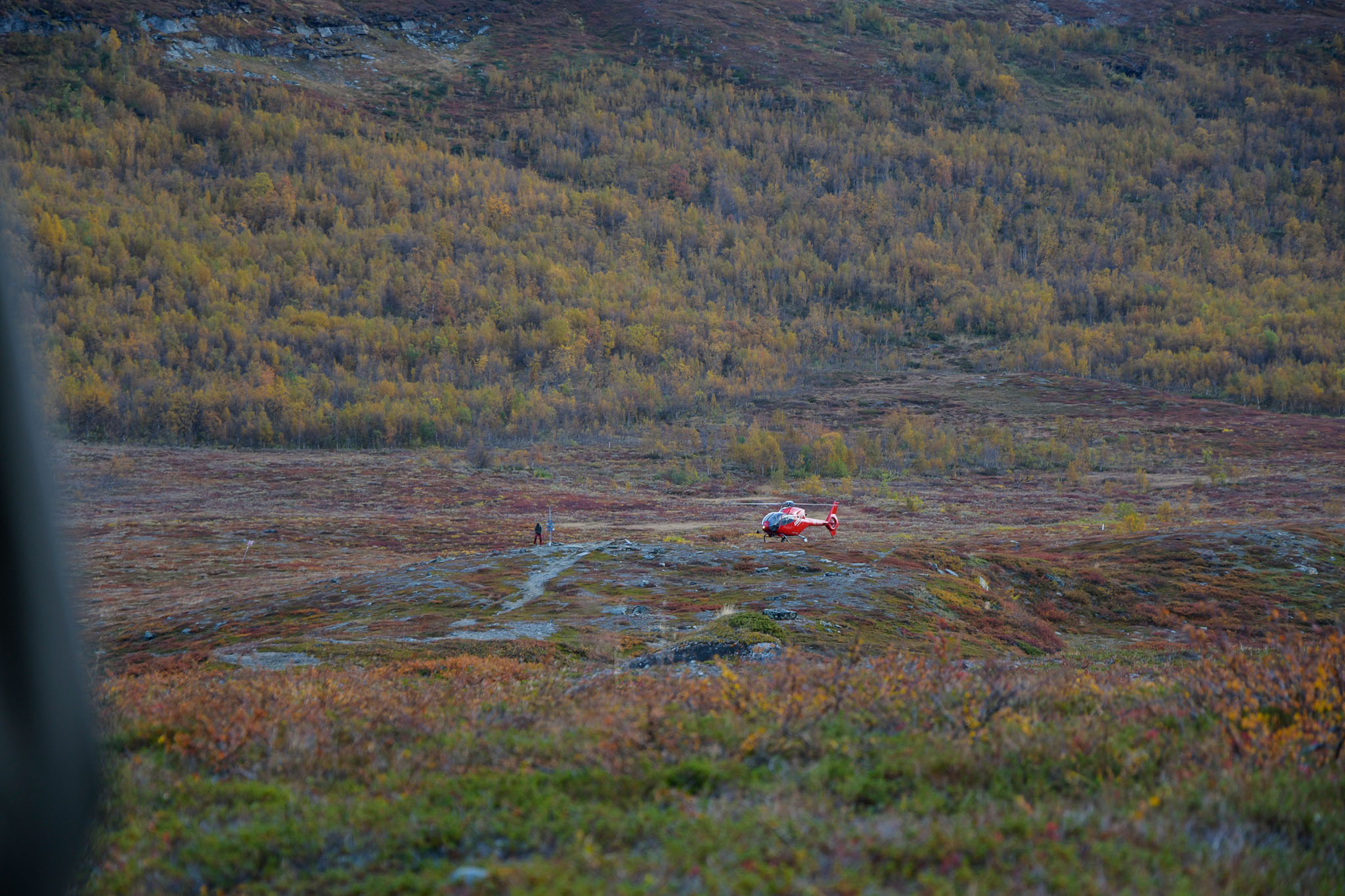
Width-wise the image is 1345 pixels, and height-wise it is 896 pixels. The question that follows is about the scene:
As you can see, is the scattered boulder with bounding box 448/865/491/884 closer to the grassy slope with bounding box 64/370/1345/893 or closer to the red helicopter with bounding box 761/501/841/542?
the grassy slope with bounding box 64/370/1345/893

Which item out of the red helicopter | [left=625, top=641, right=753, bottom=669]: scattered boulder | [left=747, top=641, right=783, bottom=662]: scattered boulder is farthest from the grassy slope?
the red helicopter

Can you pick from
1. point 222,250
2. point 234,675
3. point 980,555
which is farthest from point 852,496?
point 222,250

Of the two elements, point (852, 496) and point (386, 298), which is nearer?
point (852, 496)

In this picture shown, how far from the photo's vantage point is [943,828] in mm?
4852

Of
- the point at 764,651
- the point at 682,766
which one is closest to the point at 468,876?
the point at 682,766

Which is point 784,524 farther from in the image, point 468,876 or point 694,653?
point 468,876

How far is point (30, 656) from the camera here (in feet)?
10.3

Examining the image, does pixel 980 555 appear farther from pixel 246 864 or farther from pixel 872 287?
pixel 872 287

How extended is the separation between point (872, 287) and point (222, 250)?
13924 centimetres

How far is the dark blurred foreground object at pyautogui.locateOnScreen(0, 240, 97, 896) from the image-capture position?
299 centimetres

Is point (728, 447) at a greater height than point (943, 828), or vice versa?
point (943, 828)

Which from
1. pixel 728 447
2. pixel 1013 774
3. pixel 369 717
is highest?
pixel 1013 774

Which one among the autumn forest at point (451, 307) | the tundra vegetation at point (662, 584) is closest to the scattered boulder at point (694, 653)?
the tundra vegetation at point (662, 584)

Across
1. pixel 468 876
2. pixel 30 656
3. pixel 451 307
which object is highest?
pixel 30 656
